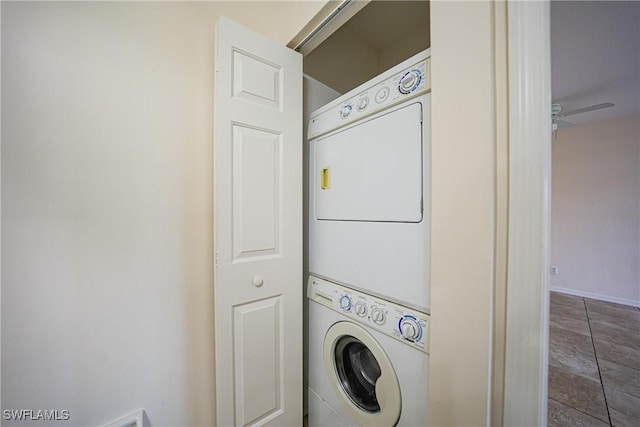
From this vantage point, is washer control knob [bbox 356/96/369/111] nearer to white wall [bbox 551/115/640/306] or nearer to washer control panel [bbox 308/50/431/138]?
washer control panel [bbox 308/50/431/138]

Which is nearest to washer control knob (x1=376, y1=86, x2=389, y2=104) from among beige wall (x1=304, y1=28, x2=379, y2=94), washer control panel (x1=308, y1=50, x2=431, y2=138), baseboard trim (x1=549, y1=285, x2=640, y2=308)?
washer control panel (x1=308, y1=50, x2=431, y2=138)

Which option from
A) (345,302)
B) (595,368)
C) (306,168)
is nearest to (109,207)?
(306,168)

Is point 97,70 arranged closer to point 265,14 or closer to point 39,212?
point 39,212

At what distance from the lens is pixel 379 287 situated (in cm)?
91

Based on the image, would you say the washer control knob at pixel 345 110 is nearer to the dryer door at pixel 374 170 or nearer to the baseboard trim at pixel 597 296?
the dryer door at pixel 374 170

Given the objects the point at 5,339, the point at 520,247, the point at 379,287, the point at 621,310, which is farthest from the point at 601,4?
the point at 621,310

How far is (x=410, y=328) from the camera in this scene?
79cm

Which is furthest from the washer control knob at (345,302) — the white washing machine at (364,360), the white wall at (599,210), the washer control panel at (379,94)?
the white wall at (599,210)

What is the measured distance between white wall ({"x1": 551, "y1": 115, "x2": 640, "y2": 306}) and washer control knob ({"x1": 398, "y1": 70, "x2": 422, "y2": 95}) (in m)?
4.30

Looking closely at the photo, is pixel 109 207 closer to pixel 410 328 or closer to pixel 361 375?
pixel 410 328

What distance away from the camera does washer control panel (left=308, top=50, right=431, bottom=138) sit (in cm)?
Answer: 77

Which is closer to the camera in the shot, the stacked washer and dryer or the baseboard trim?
the stacked washer and dryer

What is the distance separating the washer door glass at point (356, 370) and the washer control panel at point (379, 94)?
1029mm

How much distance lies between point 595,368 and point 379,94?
2.75 m
